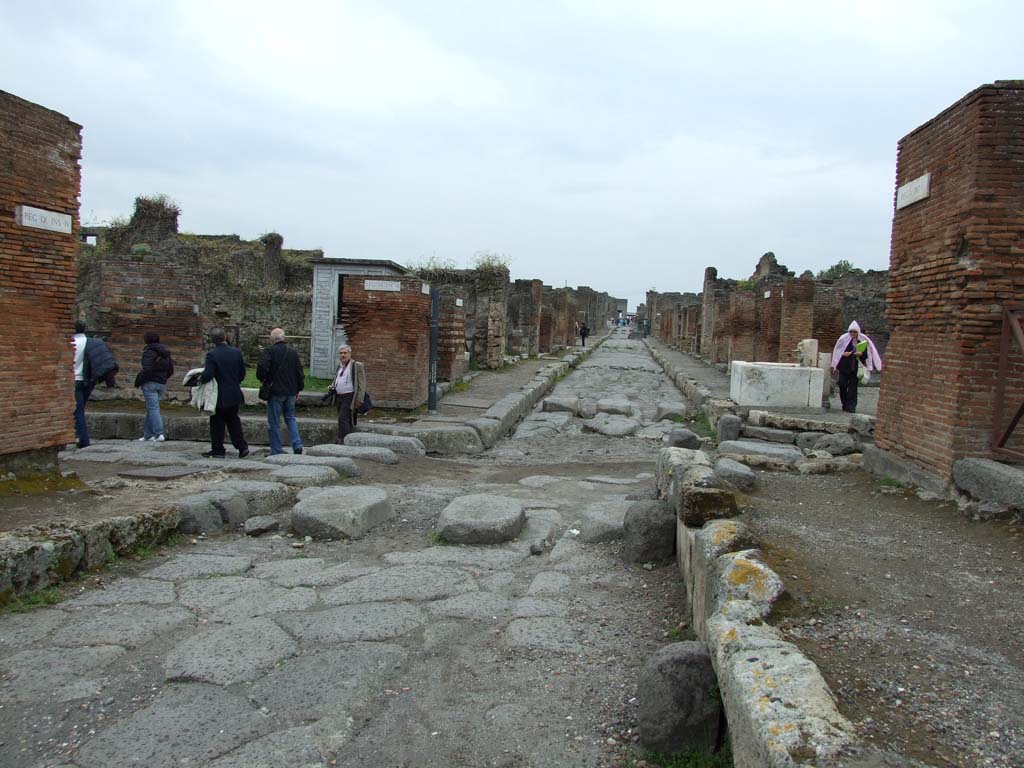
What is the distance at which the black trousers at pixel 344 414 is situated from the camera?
9594mm

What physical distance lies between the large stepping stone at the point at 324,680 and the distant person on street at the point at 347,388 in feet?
20.8

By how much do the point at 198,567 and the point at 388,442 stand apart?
441cm

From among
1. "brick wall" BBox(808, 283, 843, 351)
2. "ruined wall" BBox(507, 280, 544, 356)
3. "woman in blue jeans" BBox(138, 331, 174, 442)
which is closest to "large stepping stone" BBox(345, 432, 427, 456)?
"woman in blue jeans" BBox(138, 331, 174, 442)

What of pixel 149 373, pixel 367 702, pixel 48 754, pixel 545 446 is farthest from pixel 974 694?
pixel 149 373

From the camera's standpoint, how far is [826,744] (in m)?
1.88

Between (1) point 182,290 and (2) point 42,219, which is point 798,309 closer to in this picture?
(1) point 182,290

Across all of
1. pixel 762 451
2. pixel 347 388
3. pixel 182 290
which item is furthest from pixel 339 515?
pixel 182 290

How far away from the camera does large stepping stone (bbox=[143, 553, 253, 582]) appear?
14.6 ft

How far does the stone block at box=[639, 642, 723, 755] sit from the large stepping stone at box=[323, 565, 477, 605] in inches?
68.5

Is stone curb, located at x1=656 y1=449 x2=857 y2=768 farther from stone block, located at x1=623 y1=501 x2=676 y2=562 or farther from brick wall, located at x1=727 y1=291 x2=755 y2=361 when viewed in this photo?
brick wall, located at x1=727 y1=291 x2=755 y2=361

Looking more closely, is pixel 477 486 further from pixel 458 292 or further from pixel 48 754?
pixel 458 292

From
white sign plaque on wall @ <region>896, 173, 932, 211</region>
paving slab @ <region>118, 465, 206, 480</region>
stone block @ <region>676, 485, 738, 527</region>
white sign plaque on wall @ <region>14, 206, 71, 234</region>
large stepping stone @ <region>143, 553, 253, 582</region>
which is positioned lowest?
large stepping stone @ <region>143, 553, 253, 582</region>

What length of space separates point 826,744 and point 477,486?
584cm

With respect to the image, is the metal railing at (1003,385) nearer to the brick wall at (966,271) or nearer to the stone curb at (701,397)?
the brick wall at (966,271)
